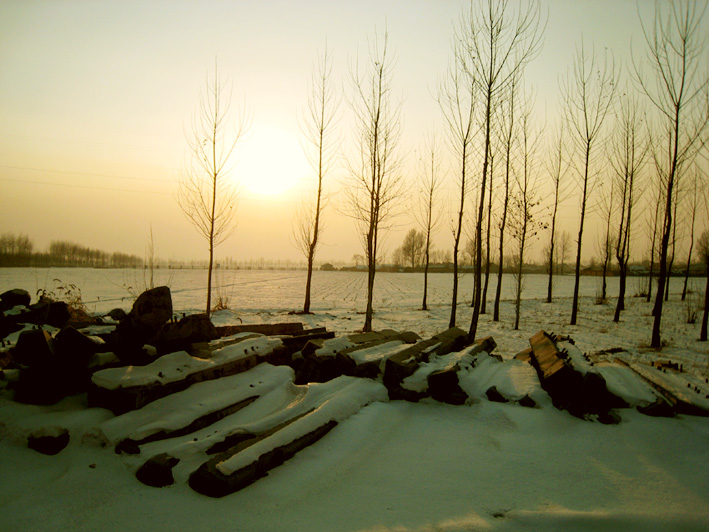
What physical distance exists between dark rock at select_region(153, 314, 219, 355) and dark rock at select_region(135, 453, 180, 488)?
1922mm

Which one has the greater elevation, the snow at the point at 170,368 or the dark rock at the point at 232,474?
the snow at the point at 170,368

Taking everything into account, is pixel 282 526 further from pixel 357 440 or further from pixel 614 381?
pixel 614 381

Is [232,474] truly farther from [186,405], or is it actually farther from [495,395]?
[495,395]

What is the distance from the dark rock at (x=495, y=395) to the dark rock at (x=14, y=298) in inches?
325

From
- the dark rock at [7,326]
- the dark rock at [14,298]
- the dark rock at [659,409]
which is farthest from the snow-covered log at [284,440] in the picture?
the dark rock at [14,298]

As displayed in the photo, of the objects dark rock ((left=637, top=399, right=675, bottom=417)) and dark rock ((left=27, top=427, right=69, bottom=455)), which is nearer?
dark rock ((left=27, top=427, right=69, bottom=455))

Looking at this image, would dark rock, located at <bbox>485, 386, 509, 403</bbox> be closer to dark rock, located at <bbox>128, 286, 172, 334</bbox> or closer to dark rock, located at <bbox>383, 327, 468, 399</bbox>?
dark rock, located at <bbox>383, 327, 468, 399</bbox>

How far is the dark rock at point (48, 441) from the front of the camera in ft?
9.84

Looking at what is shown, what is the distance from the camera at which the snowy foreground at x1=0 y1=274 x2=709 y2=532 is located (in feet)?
7.68

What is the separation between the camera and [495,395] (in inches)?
→ 170

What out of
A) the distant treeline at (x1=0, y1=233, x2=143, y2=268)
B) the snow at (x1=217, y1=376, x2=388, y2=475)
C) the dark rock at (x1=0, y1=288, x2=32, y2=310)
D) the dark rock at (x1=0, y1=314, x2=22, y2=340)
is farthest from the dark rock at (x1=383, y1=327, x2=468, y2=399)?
the distant treeline at (x1=0, y1=233, x2=143, y2=268)

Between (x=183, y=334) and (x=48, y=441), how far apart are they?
1.77 meters

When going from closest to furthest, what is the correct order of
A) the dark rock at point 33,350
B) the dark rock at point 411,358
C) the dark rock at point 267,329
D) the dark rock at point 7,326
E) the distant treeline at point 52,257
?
the dark rock at point 33,350, the dark rock at point 411,358, the dark rock at point 7,326, the dark rock at point 267,329, the distant treeline at point 52,257

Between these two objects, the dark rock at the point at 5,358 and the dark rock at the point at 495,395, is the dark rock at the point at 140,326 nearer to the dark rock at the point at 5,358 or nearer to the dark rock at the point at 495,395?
the dark rock at the point at 5,358
